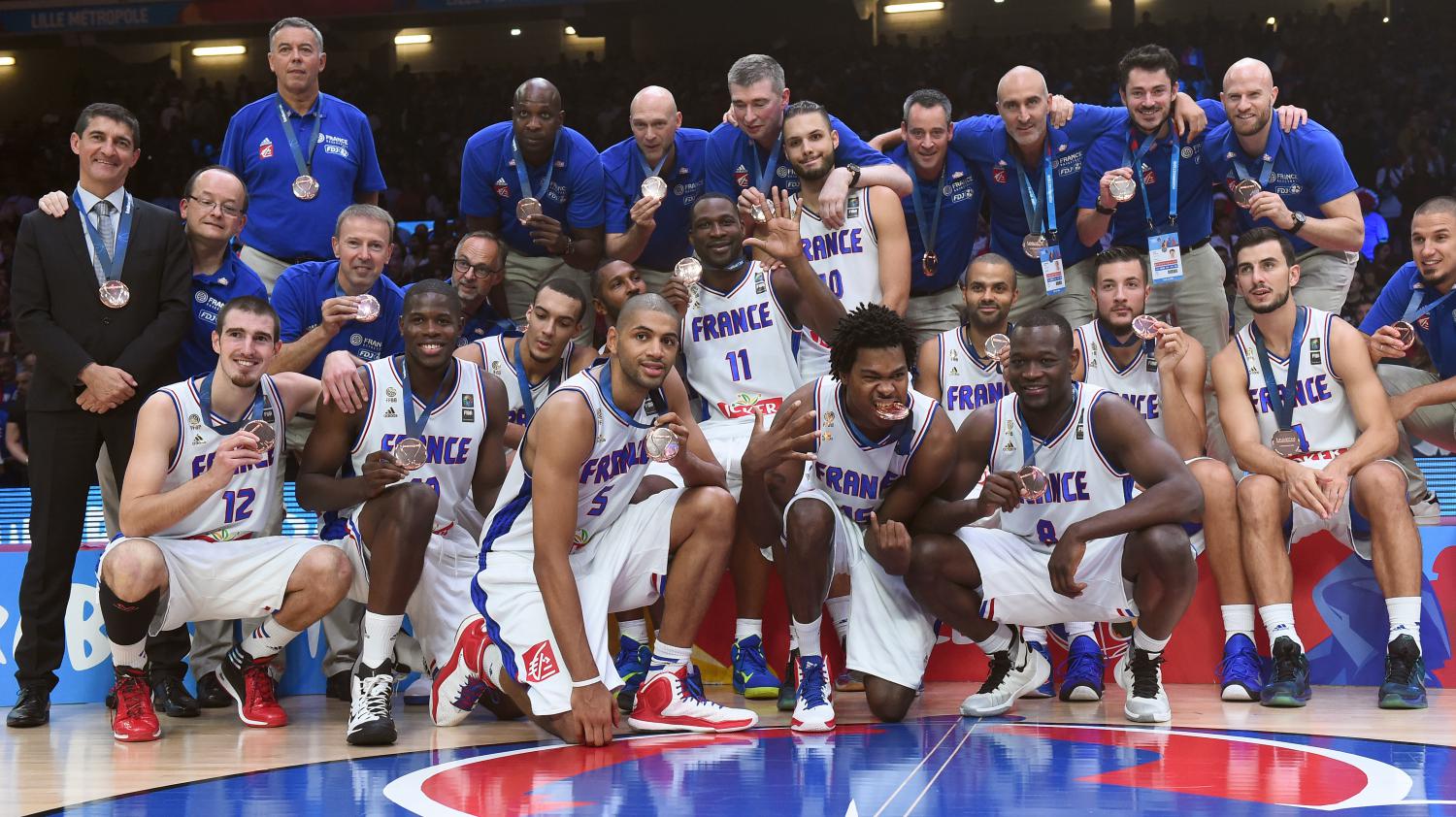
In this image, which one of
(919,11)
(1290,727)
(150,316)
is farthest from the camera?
(919,11)

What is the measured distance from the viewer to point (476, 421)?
205 inches

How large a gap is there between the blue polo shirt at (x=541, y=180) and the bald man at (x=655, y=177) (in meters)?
0.12

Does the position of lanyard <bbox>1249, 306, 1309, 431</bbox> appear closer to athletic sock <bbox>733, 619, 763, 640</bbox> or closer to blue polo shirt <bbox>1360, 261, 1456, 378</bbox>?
blue polo shirt <bbox>1360, 261, 1456, 378</bbox>

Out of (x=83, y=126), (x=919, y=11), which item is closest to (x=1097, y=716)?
(x=83, y=126)

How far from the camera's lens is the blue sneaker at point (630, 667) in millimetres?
4953

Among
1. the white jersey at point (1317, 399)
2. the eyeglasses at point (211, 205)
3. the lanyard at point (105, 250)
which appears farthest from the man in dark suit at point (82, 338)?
the white jersey at point (1317, 399)

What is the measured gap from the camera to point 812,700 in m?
4.49

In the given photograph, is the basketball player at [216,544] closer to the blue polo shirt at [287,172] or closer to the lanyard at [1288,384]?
the blue polo shirt at [287,172]

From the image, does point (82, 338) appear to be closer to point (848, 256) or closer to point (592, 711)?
point (592, 711)

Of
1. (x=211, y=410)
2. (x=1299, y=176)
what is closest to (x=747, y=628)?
(x=211, y=410)

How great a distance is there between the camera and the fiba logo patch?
441 centimetres

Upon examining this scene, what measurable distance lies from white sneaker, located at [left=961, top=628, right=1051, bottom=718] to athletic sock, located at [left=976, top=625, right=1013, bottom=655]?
0.06ft

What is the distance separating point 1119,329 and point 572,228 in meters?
2.65

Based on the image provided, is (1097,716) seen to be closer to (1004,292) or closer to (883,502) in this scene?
(883,502)
